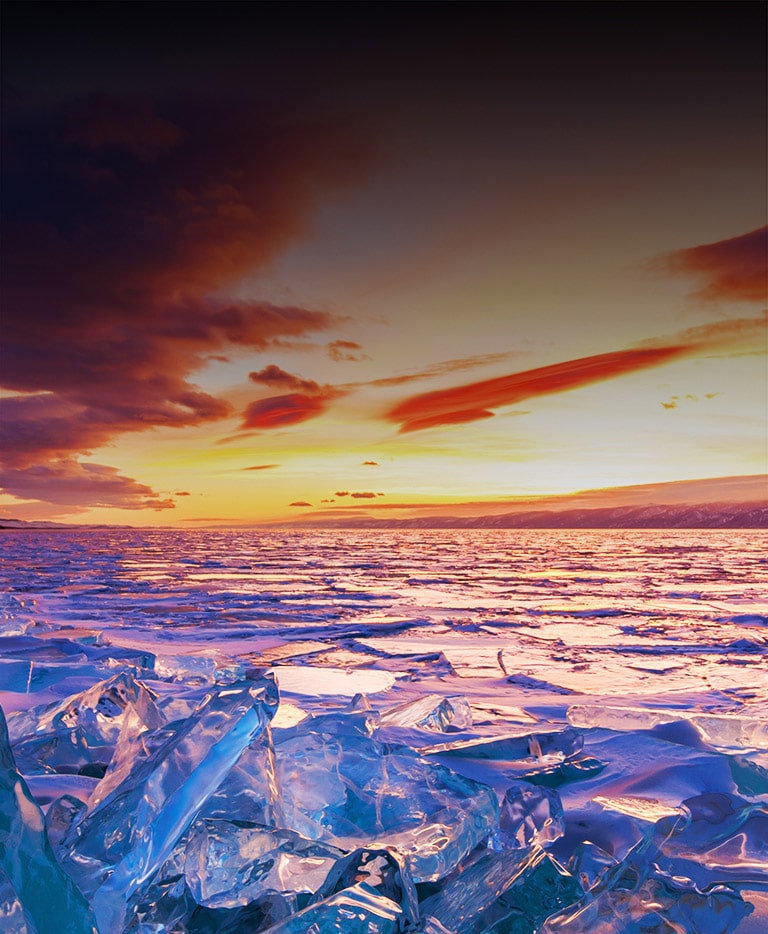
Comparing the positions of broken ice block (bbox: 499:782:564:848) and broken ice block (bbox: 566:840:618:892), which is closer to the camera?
broken ice block (bbox: 566:840:618:892)

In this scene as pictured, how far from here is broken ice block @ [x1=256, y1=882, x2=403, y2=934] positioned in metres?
0.84

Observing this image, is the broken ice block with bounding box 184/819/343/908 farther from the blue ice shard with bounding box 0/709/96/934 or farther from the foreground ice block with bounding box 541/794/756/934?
the foreground ice block with bounding box 541/794/756/934

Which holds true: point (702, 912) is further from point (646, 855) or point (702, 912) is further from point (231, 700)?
point (231, 700)

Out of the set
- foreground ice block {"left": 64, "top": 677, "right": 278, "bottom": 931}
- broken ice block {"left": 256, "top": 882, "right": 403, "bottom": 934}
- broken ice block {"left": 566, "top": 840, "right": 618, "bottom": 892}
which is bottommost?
broken ice block {"left": 566, "top": 840, "right": 618, "bottom": 892}

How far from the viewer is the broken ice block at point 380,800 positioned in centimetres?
116

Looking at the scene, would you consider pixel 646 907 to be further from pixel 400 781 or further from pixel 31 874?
pixel 31 874

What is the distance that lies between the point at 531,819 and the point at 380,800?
0.31 m

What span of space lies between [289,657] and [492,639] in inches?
52.8

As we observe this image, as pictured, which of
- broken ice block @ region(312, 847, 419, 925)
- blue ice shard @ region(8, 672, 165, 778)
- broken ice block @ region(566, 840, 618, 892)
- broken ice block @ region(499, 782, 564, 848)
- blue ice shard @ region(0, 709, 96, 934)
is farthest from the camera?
blue ice shard @ region(8, 672, 165, 778)

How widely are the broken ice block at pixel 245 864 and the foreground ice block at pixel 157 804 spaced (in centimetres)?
5

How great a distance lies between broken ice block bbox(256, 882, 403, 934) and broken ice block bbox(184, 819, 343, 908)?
149mm

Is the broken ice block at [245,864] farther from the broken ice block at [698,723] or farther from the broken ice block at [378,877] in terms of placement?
the broken ice block at [698,723]

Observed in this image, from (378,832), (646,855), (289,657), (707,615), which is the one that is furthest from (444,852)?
(707,615)

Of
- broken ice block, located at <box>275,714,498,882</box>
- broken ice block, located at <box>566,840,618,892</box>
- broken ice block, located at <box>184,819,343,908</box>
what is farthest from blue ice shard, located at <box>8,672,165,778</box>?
broken ice block, located at <box>566,840,618,892</box>
